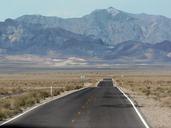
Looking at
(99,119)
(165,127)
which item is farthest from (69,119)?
(165,127)

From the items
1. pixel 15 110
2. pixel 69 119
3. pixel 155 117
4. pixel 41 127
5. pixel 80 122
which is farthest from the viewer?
pixel 15 110

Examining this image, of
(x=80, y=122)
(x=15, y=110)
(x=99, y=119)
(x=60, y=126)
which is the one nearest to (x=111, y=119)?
(x=99, y=119)

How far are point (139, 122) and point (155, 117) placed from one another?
11.0 ft

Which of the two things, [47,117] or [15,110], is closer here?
[47,117]

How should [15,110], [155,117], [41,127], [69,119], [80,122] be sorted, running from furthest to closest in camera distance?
[15,110] < [155,117] < [69,119] < [80,122] < [41,127]

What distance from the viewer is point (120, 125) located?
917 inches

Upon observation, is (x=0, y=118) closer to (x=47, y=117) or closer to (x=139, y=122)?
(x=47, y=117)

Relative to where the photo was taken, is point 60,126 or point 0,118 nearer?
point 60,126

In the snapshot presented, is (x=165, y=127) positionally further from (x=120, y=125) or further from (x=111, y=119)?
(x=111, y=119)

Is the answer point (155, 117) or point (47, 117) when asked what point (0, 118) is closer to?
point (47, 117)

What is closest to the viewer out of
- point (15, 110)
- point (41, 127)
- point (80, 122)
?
point (41, 127)

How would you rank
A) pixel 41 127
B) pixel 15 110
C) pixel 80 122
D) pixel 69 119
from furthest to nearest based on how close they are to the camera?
1. pixel 15 110
2. pixel 69 119
3. pixel 80 122
4. pixel 41 127

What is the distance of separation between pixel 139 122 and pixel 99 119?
2.06 m

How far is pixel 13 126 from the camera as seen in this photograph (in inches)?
886
